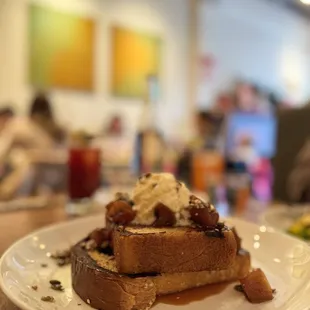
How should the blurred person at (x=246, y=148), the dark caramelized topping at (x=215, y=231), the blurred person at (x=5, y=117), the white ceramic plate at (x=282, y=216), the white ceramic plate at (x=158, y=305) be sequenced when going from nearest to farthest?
the white ceramic plate at (x=158, y=305)
the dark caramelized topping at (x=215, y=231)
the white ceramic plate at (x=282, y=216)
the blurred person at (x=5, y=117)
the blurred person at (x=246, y=148)

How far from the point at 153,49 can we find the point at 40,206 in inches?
182

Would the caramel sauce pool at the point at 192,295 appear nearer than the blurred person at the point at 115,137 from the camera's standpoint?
Yes

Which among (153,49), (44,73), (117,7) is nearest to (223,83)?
(153,49)

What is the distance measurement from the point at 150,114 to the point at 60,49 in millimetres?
2760

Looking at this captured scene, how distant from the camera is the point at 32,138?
3.81 metres

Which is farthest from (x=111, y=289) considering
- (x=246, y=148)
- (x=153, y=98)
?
(x=246, y=148)

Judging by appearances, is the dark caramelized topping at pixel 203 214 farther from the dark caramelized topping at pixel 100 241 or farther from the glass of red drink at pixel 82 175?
the glass of red drink at pixel 82 175

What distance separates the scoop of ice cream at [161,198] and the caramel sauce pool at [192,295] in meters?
0.13

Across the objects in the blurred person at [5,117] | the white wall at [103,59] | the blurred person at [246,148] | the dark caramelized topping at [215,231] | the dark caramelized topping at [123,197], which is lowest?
the blurred person at [246,148]

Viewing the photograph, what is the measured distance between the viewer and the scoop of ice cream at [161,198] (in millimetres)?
880

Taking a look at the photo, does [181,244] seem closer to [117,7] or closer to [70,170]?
[70,170]

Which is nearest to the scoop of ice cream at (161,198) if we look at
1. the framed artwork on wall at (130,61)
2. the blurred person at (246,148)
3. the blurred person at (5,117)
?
the blurred person at (5,117)

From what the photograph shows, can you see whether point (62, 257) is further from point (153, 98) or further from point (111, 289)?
point (153, 98)

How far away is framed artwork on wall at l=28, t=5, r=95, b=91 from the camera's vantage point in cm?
458
